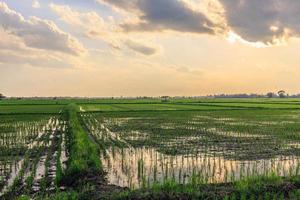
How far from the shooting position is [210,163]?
41.4 feet

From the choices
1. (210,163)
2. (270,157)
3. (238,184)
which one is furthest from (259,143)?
(238,184)

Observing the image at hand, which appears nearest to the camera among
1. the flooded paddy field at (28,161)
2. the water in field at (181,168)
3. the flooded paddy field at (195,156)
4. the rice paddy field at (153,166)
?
the rice paddy field at (153,166)

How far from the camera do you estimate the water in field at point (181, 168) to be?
10.4m

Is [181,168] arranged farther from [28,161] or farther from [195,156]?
[28,161]

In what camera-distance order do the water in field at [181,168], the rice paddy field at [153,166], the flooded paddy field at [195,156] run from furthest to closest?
the flooded paddy field at [195,156], the water in field at [181,168], the rice paddy field at [153,166]

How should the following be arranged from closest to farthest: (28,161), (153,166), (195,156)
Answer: (153,166)
(28,161)
(195,156)

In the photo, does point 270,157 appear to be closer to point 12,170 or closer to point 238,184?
point 238,184

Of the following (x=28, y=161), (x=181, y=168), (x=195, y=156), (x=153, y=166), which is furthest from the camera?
(x=195, y=156)

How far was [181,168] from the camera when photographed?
11.8 metres

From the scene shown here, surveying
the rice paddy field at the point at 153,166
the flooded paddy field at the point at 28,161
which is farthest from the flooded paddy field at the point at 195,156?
the flooded paddy field at the point at 28,161

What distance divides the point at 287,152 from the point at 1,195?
431 inches

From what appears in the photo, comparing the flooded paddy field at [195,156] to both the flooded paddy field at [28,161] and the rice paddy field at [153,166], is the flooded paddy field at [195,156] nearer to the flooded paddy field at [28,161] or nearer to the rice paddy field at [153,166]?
the rice paddy field at [153,166]

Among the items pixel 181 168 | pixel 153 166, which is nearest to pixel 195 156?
pixel 181 168

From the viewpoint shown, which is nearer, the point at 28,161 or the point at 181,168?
the point at 181,168
